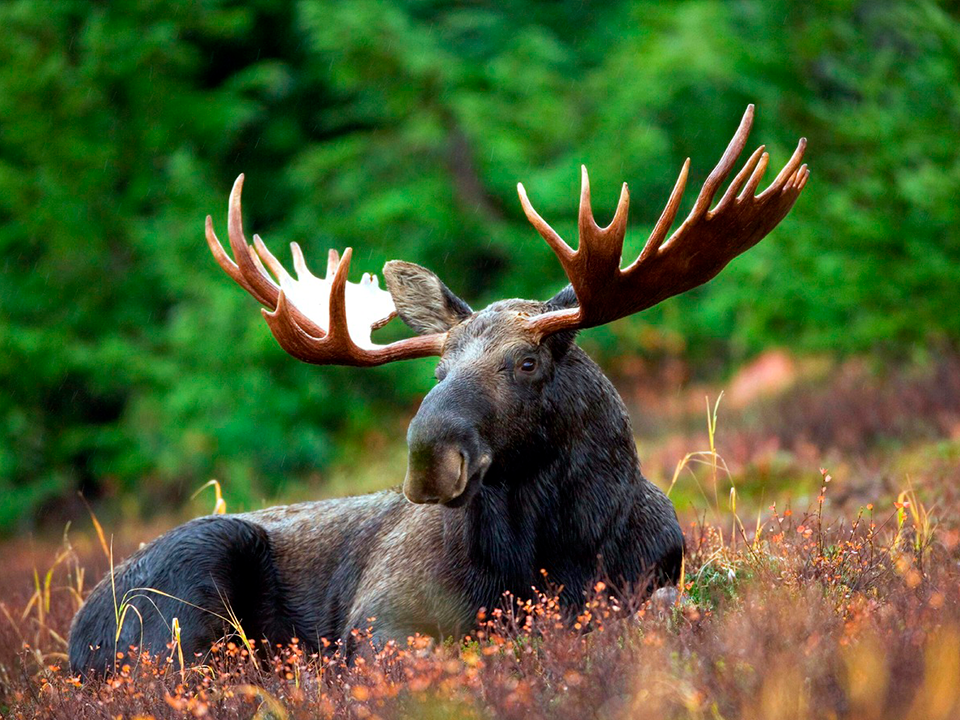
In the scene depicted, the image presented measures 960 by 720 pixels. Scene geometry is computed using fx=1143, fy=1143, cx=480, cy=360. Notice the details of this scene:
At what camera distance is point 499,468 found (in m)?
4.36

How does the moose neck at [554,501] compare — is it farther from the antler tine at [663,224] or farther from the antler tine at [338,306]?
the antler tine at [338,306]

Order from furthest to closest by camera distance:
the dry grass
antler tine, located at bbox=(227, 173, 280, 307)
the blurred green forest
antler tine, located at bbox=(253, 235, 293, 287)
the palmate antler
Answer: the blurred green forest < antler tine, located at bbox=(253, 235, 293, 287) < antler tine, located at bbox=(227, 173, 280, 307) < the palmate antler < the dry grass

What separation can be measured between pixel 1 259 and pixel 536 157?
26.6 feet

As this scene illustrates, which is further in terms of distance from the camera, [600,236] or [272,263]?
[272,263]

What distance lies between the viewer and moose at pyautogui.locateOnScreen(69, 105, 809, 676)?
13.8ft

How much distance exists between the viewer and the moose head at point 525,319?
4020mm

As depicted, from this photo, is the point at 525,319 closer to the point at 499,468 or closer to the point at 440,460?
the point at 499,468

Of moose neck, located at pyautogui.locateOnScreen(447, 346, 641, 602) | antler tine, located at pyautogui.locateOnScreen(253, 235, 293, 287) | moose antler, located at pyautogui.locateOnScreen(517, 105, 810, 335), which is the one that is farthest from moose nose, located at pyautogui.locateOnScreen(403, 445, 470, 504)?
antler tine, located at pyautogui.locateOnScreen(253, 235, 293, 287)

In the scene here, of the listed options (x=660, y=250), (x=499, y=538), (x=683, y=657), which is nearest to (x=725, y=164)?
(x=660, y=250)

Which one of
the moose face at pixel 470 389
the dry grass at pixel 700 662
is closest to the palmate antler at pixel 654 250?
the moose face at pixel 470 389

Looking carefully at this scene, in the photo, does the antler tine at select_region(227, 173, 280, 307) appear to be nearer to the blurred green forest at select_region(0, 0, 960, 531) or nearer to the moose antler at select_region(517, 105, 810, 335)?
the moose antler at select_region(517, 105, 810, 335)

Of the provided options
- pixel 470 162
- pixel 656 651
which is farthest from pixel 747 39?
pixel 656 651

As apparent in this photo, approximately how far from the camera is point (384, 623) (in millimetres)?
4562

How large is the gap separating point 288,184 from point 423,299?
1379cm
